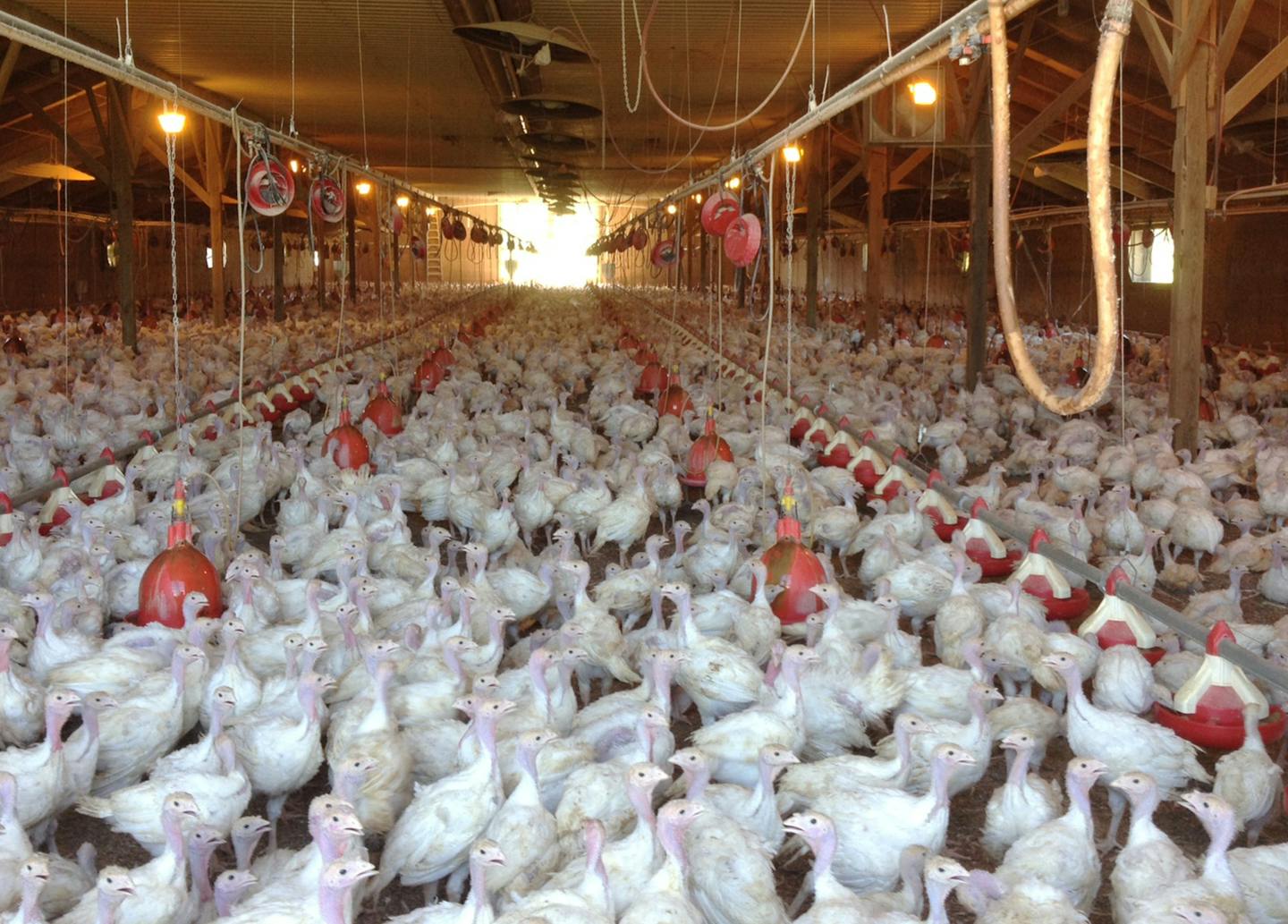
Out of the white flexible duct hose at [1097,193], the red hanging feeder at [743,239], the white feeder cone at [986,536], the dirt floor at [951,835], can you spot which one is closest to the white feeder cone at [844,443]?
the white feeder cone at [986,536]

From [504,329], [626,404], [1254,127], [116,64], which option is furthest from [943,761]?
[504,329]

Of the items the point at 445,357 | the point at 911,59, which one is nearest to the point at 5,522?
the point at 911,59

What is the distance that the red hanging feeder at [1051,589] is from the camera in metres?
6.00

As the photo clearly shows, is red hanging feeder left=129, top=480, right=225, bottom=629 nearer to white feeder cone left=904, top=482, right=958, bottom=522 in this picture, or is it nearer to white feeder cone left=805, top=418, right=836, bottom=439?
white feeder cone left=904, top=482, right=958, bottom=522

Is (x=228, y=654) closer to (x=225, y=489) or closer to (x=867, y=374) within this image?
(x=225, y=489)

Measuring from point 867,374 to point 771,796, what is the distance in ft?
35.3

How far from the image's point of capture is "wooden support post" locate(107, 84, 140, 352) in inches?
568

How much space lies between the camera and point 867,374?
46.9 feet

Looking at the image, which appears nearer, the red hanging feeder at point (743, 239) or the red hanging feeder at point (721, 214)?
the red hanging feeder at point (743, 239)

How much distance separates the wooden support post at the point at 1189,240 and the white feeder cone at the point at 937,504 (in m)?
2.39

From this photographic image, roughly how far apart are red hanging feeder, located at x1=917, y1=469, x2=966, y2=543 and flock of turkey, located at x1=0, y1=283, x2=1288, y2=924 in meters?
0.03

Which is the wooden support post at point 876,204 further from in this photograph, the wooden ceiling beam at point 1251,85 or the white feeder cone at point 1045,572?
the white feeder cone at point 1045,572

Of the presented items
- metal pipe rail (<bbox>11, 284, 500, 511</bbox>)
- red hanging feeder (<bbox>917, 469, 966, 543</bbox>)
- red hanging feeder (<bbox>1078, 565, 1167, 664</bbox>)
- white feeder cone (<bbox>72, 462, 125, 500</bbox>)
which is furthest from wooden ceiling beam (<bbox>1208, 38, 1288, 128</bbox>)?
white feeder cone (<bbox>72, 462, 125, 500</bbox>)

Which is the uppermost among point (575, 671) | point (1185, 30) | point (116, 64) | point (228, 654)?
point (1185, 30)
